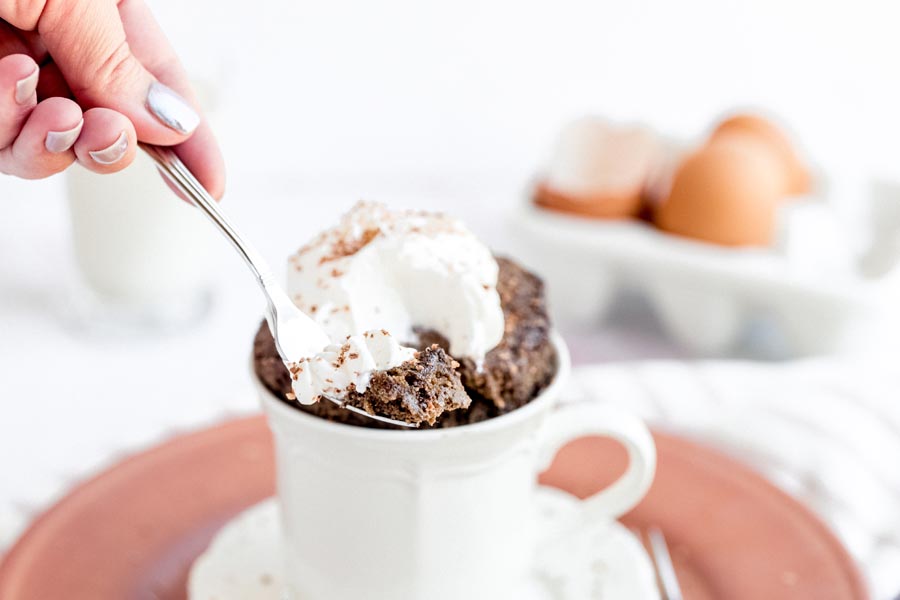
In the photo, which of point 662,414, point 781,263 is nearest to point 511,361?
point 662,414

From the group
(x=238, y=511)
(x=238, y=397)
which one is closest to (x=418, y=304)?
(x=238, y=511)

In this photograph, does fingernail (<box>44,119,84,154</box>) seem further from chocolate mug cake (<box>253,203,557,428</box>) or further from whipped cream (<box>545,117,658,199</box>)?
whipped cream (<box>545,117,658,199</box>)

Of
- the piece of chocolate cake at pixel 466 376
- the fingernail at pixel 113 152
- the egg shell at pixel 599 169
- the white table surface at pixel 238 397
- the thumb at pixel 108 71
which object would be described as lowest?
the white table surface at pixel 238 397

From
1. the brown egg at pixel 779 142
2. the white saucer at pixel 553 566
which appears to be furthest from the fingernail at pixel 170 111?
the brown egg at pixel 779 142

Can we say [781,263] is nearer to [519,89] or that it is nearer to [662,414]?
[662,414]

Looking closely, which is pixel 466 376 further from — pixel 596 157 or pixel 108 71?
pixel 596 157

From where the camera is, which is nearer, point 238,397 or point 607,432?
point 607,432

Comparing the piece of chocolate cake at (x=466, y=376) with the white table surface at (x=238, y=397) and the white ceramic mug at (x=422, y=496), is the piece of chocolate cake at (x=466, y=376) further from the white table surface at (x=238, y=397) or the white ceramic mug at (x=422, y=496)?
the white table surface at (x=238, y=397)
